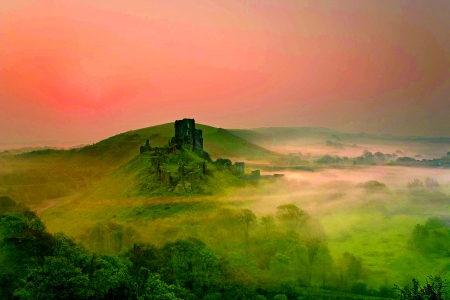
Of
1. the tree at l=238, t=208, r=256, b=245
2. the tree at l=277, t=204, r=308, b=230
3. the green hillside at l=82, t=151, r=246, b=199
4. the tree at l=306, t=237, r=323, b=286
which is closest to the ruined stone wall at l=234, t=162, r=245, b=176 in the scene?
the green hillside at l=82, t=151, r=246, b=199

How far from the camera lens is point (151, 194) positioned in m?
79.4

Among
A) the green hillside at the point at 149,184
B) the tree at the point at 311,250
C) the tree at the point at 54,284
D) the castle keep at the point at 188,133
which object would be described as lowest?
the tree at the point at 311,250

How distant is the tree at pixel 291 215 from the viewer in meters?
81.5

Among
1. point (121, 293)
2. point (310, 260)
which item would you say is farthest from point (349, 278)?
point (121, 293)

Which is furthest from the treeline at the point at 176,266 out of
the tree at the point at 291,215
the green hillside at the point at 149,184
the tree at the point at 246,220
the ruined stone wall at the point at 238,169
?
the ruined stone wall at the point at 238,169

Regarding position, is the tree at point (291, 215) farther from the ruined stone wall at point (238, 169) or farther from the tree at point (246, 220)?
the ruined stone wall at point (238, 169)

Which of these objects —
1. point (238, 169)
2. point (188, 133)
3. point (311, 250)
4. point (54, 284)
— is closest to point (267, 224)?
point (311, 250)

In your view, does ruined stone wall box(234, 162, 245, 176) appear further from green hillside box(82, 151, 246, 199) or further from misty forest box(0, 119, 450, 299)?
green hillside box(82, 151, 246, 199)

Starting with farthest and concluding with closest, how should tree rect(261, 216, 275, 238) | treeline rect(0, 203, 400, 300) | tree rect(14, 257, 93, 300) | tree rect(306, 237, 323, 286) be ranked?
tree rect(261, 216, 275, 238) → tree rect(306, 237, 323, 286) → treeline rect(0, 203, 400, 300) → tree rect(14, 257, 93, 300)

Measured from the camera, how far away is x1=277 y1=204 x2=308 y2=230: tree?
267 feet

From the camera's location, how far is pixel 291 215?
82000 mm

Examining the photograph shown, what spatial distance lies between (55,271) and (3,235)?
16816 millimetres

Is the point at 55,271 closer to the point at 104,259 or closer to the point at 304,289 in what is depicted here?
the point at 104,259

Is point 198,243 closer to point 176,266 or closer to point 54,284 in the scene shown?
point 176,266
